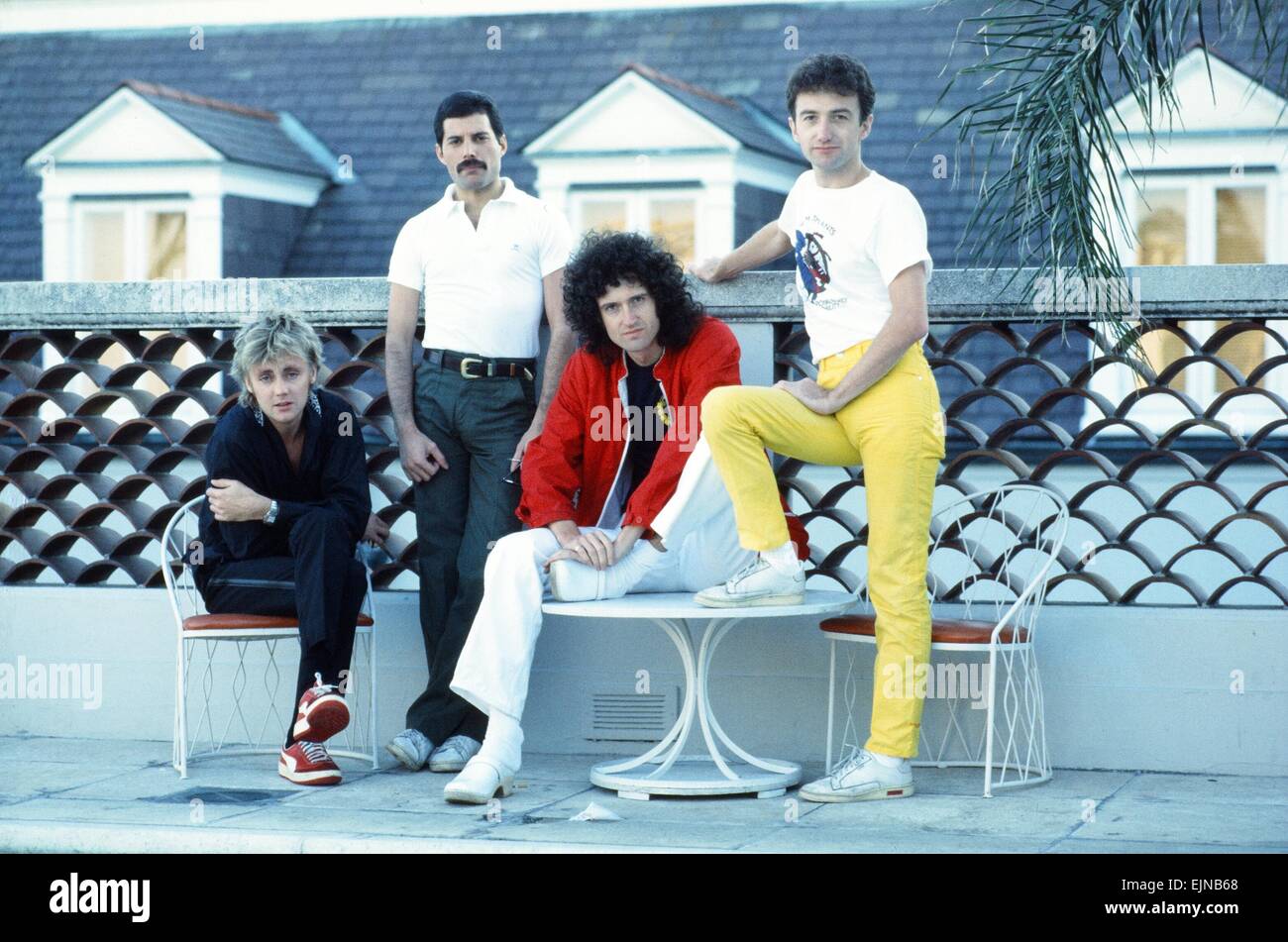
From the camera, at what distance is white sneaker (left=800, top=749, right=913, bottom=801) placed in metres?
5.46

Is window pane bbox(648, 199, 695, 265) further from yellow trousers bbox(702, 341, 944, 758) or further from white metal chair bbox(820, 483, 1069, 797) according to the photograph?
yellow trousers bbox(702, 341, 944, 758)

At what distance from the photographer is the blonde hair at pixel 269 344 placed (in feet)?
19.9

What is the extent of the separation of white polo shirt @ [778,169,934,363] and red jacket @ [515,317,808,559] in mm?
344

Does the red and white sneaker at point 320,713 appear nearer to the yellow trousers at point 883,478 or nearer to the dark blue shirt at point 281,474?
the dark blue shirt at point 281,474

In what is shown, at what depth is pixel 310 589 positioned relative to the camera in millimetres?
5902

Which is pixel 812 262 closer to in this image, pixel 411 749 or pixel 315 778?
pixel 411 749

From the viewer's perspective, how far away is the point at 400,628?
22.2 ft

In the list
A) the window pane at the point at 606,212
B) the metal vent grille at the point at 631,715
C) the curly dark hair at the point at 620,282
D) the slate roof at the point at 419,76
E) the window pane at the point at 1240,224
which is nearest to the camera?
the curly dark hair at the point at 620,282

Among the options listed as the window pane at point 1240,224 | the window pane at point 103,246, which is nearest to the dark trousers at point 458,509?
the window pane at point 1240,224

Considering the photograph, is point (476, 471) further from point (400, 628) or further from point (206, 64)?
point (206, 64)

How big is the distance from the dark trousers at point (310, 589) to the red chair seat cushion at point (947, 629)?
5.28ft
